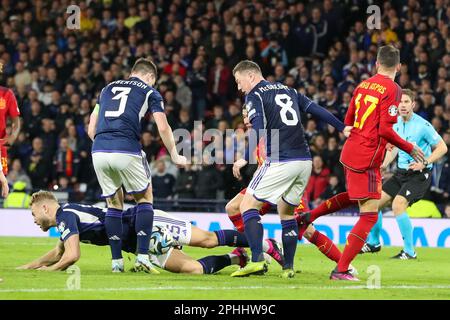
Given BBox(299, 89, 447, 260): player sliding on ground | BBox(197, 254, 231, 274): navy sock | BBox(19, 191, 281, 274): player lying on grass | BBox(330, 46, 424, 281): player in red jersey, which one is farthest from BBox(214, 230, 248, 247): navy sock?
BBox(299, 89, 447, 260): player sliding on ground

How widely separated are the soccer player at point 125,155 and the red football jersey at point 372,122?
1767 millimetres

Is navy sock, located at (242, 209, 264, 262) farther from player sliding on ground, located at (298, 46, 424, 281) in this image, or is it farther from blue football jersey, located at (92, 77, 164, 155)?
blue football jersey, located at (92, 77, 164, 155)

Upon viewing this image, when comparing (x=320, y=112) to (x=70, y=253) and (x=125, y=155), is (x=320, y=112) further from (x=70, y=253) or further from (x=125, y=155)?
(x=70, y=253)

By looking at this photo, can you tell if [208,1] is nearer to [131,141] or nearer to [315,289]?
[131,141]

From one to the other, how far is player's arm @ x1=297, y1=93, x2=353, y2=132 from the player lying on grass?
159 centimetres

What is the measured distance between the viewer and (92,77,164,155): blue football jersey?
406 inches

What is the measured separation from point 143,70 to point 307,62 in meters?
10.9

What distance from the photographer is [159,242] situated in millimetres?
10352

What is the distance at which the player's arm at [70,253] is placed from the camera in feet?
32.6

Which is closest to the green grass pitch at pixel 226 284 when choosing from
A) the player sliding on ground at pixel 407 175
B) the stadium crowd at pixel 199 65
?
the player sliding on ground at pixel 407 175

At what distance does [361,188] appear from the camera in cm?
964
